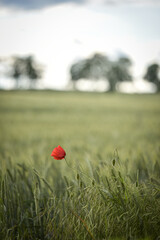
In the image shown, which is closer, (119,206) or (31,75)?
(119,206)

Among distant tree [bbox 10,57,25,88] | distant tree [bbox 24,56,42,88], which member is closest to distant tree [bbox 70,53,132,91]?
distant tree [bbox 24,56,42,88]

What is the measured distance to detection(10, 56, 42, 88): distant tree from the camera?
23.9ft

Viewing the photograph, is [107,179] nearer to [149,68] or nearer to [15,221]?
[15,221]

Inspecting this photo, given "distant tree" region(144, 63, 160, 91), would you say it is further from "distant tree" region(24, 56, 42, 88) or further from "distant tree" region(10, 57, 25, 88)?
"distant tree" region(24, 56, 42, 88)

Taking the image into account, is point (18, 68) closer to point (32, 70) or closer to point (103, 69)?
point (32, 70)

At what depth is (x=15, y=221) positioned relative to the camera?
36.6 inches

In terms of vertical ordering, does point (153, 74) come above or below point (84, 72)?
below

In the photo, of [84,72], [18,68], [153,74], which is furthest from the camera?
[84,72]

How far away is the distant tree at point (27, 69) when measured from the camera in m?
7.30

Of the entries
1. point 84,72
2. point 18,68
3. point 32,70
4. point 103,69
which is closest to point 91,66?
point 84,72

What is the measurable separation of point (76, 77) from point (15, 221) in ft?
37.9

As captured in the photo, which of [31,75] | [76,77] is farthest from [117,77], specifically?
[76,77]

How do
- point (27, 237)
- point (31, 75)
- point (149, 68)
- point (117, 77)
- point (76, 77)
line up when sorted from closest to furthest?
point (27, 237) → point (149, 68) → point (117, 77) → point (31, 75) → point (76, 77)

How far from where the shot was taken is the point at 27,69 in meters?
8.30
